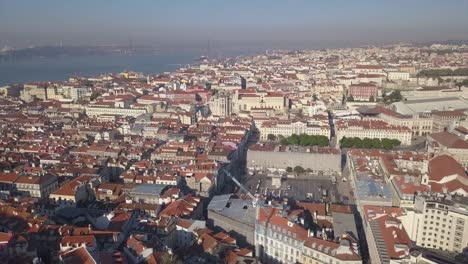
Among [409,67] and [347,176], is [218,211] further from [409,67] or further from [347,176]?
[409,67]

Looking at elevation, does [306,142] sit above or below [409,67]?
below

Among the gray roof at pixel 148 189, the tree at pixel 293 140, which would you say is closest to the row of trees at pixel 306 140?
the tree at pixel 293 140

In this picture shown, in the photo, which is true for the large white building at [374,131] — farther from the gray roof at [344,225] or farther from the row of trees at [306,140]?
the gray roof at [344,225]

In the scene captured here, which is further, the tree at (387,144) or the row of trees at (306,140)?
the row of trees at (306,140)

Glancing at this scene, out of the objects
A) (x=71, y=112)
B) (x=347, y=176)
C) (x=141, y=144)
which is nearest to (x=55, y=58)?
(x=71, y=112)

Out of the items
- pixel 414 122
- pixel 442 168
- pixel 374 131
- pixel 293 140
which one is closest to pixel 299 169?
pixel 293 140

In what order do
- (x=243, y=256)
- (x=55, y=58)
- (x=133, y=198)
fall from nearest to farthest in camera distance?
(x=243, y=256) < (x=133, y=198) < (x=55, y=58)
